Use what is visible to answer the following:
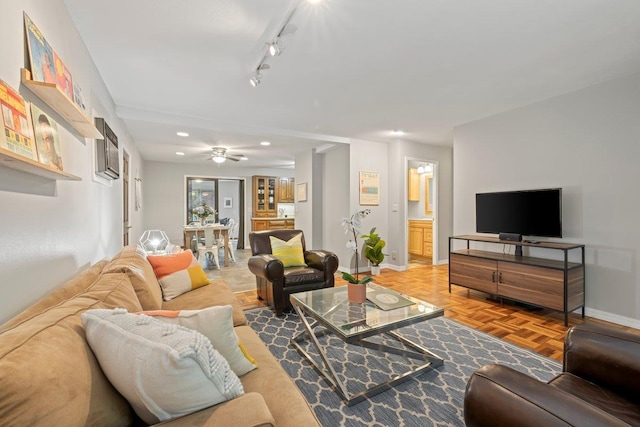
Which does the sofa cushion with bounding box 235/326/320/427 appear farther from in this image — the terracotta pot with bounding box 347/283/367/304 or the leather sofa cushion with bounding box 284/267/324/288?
the leather sofa cushion with bounding box 284/267/324/288

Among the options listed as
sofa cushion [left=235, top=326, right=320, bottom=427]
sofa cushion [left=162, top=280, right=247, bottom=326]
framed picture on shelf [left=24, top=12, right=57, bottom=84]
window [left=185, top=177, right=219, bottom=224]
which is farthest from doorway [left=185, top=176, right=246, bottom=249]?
sofa cushion [left=235, top=326, right=320, bottom=427]

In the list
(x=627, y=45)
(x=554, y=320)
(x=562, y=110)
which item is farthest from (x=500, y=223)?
(x=627, y=45)

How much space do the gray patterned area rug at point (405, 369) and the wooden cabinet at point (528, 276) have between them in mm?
860

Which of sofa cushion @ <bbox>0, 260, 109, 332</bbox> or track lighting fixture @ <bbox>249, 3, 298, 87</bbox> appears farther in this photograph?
track lighting fixture @ <bbox>249, 3, 298, 87</bbox>

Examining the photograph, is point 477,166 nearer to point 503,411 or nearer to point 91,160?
point 503,411

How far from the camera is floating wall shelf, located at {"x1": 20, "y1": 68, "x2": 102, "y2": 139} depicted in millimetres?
1206

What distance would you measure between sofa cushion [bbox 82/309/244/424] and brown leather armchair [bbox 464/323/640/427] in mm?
801

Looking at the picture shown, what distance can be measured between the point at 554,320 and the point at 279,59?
12.0 ft

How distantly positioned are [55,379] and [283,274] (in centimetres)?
236

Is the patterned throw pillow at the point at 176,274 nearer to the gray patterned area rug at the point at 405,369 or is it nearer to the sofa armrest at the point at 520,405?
the gray patterned area rug at the point at 405,369

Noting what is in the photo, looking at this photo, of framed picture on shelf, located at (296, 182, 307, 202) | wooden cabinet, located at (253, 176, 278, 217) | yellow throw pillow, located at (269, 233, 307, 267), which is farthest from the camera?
wooden cabinet, located at (253, 176, 278, 217)

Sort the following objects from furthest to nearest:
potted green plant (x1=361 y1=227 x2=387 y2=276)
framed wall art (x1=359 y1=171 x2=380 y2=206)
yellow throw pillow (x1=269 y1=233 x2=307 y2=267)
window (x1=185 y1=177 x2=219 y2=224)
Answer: window (x1=185 y1=177 x2=219 y2=224) → framed wall art (x1=359 y1=171 x2=380 y2=206) → potted green plant (x1=361 y1=227 x2=387 y2=276) → yellow throw pillow (x1=269 y1=233 x2=307 y2=267)

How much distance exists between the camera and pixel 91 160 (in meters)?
2.19

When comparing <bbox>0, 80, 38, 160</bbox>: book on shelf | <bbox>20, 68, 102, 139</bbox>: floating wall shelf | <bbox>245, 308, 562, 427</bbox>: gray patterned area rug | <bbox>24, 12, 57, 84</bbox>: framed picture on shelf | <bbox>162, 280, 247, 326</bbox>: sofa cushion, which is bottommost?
<bbox>245, 308, 562, 427</bbox>: gray patterned area rug
